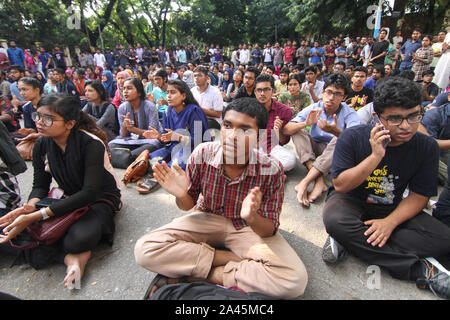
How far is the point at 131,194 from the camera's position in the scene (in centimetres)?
321

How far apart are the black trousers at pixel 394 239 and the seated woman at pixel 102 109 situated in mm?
3738

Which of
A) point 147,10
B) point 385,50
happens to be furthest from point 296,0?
point 147,10

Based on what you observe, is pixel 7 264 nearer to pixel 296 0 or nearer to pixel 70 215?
pixel 70 215

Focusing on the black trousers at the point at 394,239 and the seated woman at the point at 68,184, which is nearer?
the black trousers at the point at 394,239

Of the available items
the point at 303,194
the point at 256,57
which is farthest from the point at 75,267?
the point at 256,57

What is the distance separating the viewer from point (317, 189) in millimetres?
2998

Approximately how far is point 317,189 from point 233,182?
158cm

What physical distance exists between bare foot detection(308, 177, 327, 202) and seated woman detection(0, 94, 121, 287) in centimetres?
214

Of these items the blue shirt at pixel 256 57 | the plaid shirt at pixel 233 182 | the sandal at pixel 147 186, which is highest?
the blue shirt at pixel 256 57

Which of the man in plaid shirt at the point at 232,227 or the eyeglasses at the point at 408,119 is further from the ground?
the eyeglasses at the point at 408,119

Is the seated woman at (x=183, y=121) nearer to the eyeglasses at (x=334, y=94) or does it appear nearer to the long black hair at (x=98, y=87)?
the long black hair at (x=98, y=87)

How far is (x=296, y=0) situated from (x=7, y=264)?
716 inches

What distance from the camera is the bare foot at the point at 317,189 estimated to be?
2928 millimetres

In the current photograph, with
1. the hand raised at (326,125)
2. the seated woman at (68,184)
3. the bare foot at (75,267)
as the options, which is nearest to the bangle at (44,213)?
the seated woman at (68,184)
